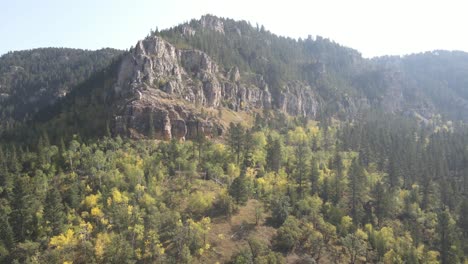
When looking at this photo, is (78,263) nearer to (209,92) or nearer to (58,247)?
(58,247)

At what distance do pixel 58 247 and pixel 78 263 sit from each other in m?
6.10

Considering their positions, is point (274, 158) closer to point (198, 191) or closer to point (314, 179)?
point (314, 179)

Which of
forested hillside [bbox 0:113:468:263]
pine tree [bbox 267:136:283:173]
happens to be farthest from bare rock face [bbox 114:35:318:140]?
pine tree [bbox 267:136:283:173]

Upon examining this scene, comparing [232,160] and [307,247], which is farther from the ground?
[232,160]

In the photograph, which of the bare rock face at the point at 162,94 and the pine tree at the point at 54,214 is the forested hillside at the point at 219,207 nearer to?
the pine tree at the point at 54,214

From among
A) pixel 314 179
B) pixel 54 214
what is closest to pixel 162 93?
pixel 314 179

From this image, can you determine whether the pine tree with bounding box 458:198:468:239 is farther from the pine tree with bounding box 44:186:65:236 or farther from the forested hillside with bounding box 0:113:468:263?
the pine tree with bounding box 44:186:65:236

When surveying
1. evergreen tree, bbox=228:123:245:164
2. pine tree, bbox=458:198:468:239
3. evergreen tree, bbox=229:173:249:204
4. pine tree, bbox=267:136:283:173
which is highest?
evergreen tree, bbox=228:123:245:164

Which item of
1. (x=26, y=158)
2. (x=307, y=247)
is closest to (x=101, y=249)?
(x=307, y=247)

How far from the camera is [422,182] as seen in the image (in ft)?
417

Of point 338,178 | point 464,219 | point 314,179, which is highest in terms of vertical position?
point 338,178

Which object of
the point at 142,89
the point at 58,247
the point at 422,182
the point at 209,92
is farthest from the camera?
the point at 209,92

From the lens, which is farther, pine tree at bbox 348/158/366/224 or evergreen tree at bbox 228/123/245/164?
evergreen tree at bbox 228/123/245/164

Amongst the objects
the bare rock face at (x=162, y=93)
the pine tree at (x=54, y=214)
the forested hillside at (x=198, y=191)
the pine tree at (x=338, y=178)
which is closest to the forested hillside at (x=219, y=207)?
the pine tree at (x=54, y=214)
